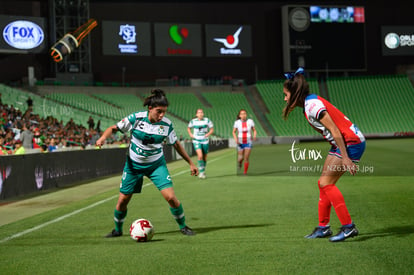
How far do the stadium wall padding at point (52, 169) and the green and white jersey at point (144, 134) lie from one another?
781cm

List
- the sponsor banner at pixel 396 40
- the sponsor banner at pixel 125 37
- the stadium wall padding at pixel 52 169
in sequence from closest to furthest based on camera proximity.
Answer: the stadium wall padding at pixel 52 169, the sponsor banner at pixel 125 37, the sponsor banner at pixel 396 40

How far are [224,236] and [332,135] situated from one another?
2254mm

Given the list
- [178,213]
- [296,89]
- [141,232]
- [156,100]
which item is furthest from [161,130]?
[296,89]

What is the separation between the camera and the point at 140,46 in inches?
2216

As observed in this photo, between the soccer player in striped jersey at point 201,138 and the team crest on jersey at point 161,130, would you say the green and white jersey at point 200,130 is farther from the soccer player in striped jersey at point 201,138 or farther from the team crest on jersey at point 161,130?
the team crest on jersey at point 161,130

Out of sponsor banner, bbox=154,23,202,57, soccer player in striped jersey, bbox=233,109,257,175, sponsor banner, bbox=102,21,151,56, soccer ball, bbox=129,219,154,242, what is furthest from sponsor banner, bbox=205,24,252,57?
soccer ball, bbox=129,219,154,242

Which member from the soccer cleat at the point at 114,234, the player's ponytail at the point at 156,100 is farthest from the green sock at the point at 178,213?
the player's ponytail at the point at 156,100

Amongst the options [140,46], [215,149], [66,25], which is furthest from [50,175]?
[140,46]

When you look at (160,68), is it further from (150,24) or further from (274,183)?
(274,183)

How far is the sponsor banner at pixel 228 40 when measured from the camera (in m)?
58.9

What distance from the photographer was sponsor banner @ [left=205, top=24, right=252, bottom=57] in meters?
58.9

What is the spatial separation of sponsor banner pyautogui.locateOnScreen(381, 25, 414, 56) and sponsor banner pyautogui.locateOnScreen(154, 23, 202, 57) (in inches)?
886

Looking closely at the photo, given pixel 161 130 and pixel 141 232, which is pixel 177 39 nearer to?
pixel 161 130

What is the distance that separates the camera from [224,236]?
294 inches
